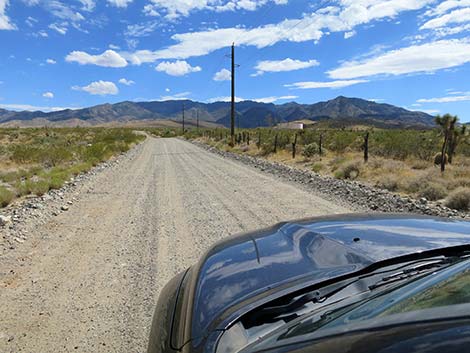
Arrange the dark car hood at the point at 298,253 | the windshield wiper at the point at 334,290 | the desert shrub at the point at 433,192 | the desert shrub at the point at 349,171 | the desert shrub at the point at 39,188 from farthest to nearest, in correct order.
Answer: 1. the desert shrub at the point at 349,171
2. the desert shrub at the point at 39,188
3. the desert shrub at the point at 433,192
4. the dark car hood at the point at 298,253
5. the windshield wiper at the point at 334,290

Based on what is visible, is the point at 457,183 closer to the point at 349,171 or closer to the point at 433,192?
the point at 433,192

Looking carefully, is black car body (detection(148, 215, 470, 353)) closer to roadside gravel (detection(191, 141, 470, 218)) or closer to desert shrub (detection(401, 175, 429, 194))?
roadside gravel (detection(191, 141, 470, 218))

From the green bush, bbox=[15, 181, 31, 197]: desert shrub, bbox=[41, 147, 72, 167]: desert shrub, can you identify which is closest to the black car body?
the green bush

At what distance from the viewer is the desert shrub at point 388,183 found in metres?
12.2

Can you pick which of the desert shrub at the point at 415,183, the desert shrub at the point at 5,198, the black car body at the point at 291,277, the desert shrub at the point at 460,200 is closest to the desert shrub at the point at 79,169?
the desert shrub at the point at 5,198

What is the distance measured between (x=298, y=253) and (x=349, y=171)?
13466 millimetres

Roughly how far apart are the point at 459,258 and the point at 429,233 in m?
0.56

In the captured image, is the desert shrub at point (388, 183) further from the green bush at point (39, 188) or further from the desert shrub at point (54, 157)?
the desert shrub at point (54, 157)

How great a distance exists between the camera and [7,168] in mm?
20672

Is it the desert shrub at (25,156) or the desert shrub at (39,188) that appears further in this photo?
the desert shrub at (25,156)

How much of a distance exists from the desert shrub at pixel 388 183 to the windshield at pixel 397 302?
1106 cm

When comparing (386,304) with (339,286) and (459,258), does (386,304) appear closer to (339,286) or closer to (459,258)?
(339,286)

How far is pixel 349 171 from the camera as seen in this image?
15281 millimetres

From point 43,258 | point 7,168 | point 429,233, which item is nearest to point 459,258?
point 429,233
